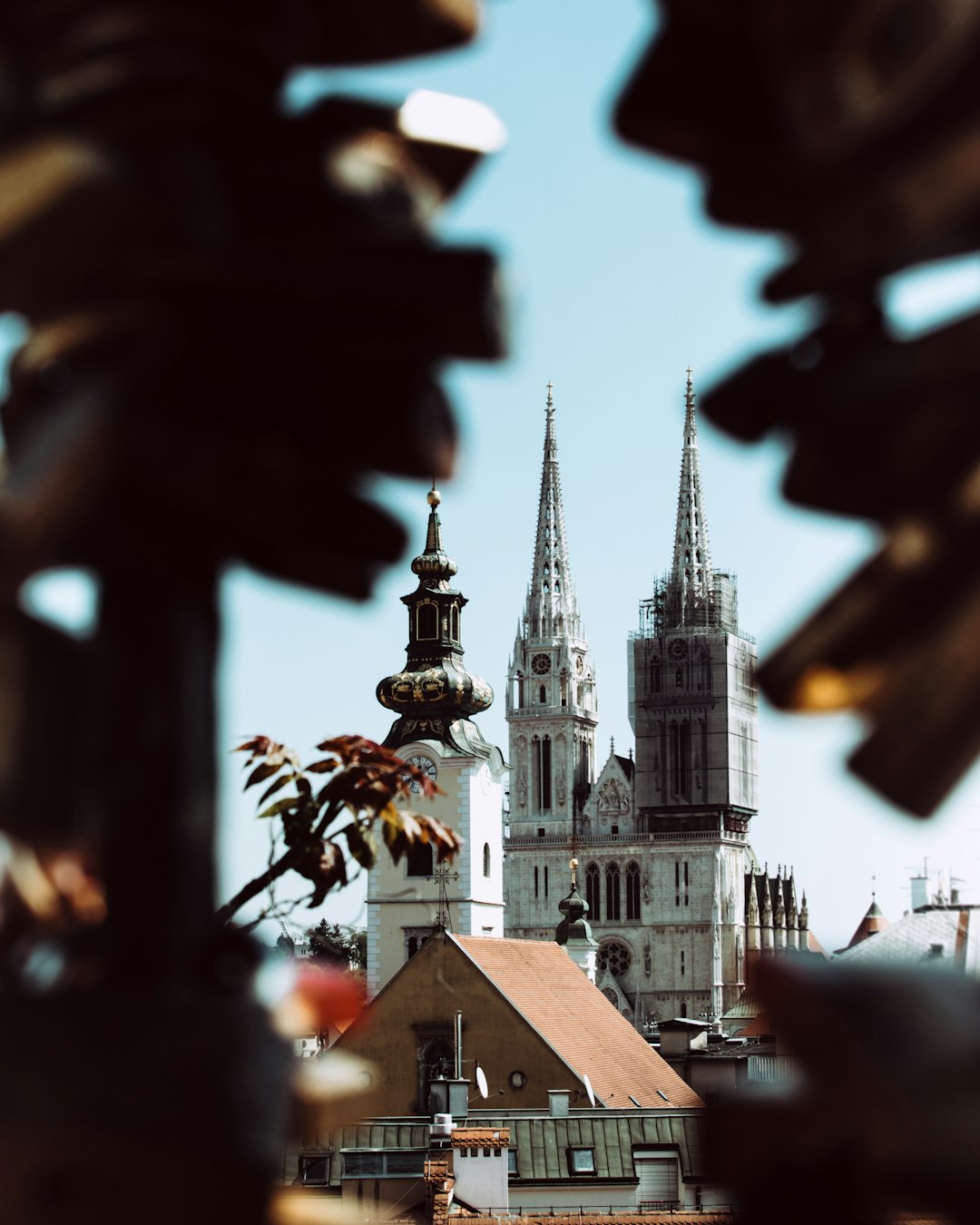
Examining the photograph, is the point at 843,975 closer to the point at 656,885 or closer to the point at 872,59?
the point at 872,59

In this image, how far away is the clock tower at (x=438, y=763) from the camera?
5194cm

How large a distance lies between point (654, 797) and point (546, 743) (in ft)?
27.4

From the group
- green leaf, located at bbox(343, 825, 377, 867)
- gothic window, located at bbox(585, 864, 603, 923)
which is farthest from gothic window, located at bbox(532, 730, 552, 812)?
green leaf, located at bbox(343, 825, 377, 867)

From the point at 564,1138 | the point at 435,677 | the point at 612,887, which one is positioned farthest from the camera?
the point at 612,887

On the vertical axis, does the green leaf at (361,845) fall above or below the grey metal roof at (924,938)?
above

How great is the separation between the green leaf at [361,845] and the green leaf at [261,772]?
Answer: 37 cm

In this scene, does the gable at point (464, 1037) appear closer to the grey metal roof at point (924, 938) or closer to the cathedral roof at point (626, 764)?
the grey metal roof at point (924, 938)

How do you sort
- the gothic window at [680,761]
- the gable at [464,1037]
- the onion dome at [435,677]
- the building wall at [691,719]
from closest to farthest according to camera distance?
the gable at [464,1037] < the onion dome at [435,677] < the building wall at [691,719] < the gothic window at [680,761]

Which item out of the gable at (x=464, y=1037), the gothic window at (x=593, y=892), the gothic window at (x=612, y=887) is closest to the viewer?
the gable at (x=464, y=1037)

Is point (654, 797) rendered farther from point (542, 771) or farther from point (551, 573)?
point (551, 573)

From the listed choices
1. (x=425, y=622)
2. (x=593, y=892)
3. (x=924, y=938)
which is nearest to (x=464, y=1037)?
(x=425, y=622)

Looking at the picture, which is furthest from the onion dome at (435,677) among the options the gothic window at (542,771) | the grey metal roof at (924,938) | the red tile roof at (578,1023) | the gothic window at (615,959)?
the grey metal roof at (924,938)

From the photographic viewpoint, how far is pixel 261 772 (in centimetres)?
451

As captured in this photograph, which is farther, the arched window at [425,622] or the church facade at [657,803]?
the church facade at [657,803]
